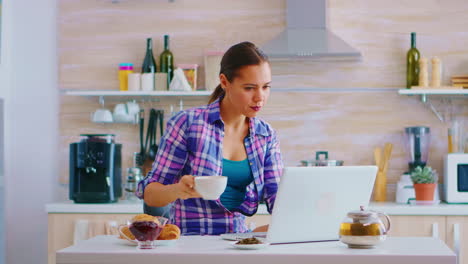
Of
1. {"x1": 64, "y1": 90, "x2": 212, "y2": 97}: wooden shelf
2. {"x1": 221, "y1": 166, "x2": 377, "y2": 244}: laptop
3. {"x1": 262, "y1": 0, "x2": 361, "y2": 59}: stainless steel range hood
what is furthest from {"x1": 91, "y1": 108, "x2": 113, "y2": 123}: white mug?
{"x1": 221, "y1": 166, "x2": 377, "y2": 244}: laptop

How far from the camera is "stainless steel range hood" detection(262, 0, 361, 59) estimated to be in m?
4.24

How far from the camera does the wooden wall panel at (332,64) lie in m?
4.51

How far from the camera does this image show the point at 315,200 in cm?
212

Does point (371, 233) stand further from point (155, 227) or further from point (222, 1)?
point (222, 1)

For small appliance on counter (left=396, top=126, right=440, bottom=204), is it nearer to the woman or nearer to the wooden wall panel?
the wooden wall panel

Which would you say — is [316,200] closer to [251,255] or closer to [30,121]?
[251,255]

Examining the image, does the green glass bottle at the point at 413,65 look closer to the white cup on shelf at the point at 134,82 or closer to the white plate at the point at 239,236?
the white cup on shelf at the point at 134,82

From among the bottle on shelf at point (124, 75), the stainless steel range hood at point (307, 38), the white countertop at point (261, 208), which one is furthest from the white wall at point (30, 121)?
the stainless steel range hood at point (307, 38)

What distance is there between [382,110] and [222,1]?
1.20m

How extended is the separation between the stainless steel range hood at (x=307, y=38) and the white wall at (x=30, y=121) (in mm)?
1429

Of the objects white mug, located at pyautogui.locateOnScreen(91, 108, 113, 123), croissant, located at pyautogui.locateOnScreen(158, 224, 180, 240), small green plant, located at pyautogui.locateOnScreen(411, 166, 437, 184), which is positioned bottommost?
croissant, located at pyautogui.locateOnScreen(158, 224, 180, 240)

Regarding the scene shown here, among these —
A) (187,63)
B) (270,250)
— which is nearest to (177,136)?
(270,250)

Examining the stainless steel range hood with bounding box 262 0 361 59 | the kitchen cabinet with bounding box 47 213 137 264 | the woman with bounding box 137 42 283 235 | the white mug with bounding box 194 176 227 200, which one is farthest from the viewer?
the stainless steel range hood with bounding box 262 0 361 59

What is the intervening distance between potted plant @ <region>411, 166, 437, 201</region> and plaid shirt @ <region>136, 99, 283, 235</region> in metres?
1.75
